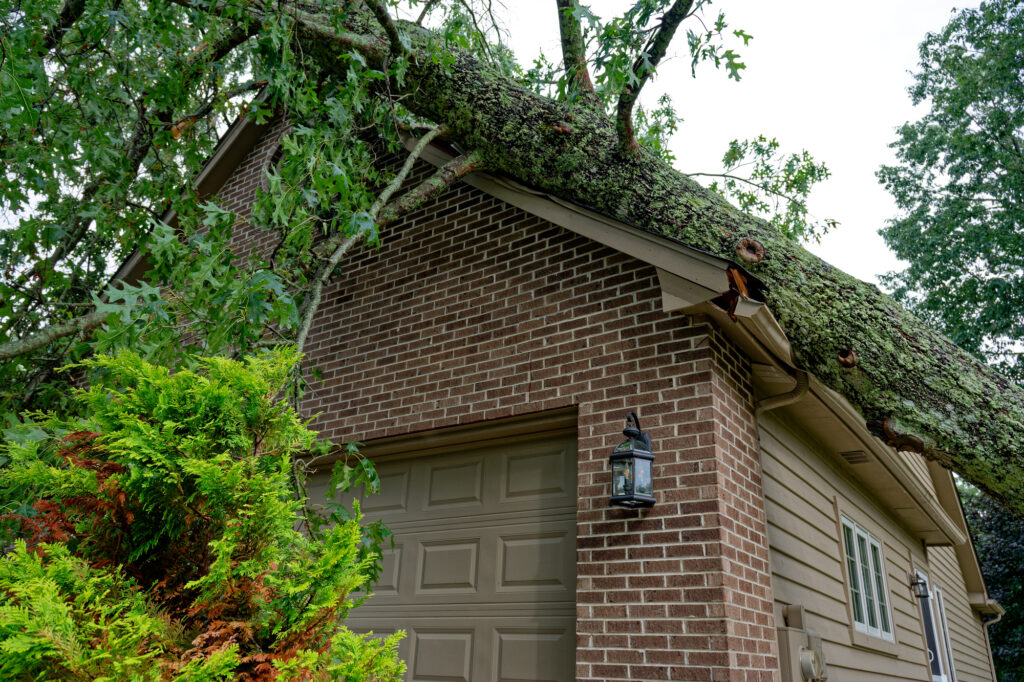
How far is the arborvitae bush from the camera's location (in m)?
2.16

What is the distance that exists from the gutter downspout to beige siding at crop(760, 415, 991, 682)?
0.20 metres

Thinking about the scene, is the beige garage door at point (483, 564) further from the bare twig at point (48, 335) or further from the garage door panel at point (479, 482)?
Answer: the bare twig at point (48, 335)

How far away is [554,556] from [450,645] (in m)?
0.95

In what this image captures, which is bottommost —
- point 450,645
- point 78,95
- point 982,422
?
point 450,645

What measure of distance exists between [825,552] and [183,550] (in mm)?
4798

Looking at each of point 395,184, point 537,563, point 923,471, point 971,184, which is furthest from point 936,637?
point 971,184

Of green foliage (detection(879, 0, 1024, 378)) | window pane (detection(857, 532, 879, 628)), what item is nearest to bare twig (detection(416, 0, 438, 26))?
window pane (detection(857, 532, 879, 628))

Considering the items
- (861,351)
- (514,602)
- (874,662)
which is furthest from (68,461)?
(874,662)

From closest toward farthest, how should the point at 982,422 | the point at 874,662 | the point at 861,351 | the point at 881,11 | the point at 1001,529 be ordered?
the point at 982,422 < the point at 861,351 < the point at 874,662 < the point at 881,11 < the point at 1001,529

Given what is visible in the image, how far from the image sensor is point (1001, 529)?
724 inches

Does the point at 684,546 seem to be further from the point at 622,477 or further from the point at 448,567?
the point at 448,567

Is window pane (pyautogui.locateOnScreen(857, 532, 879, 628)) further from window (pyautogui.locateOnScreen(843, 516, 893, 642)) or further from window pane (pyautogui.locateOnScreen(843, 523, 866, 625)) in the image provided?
window pane (pyautogui.locateOnScreen(843, 523, 866, 625))

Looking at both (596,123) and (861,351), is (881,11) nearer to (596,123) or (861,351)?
(596,123)

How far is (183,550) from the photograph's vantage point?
250cm
